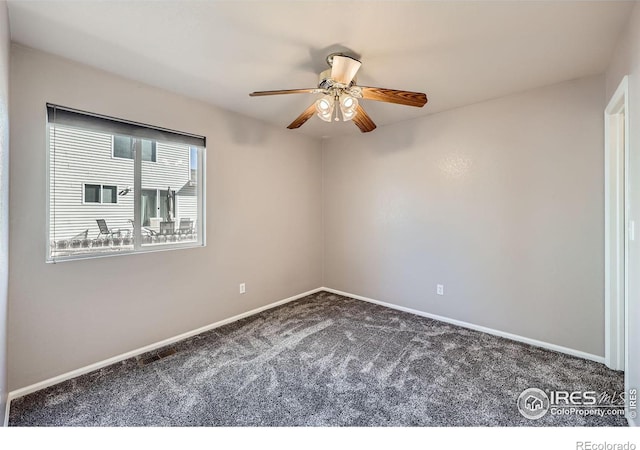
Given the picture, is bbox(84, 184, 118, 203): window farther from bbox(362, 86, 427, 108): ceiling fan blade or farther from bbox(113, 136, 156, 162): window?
bbox(362, 86, 427, 108): ceiling fan blade

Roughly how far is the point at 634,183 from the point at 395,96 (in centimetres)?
148

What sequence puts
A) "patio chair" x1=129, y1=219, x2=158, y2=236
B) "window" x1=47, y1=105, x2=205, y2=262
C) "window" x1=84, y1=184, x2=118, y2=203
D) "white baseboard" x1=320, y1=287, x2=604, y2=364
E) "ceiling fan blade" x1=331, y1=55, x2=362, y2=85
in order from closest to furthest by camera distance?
1. "ceiling fan blade" x1=331, y1=55, x2=362, y2=85
2. "window" x1=47, y1=105, x2=205, y2=262
3. "window" x1=84, y1=184, x2=118, y2=203
4. "white baseboard" x1=320, y1=287, x2=604, y2=364
5. "patio chair" x1=129, y1=219, x2=158, y2=236

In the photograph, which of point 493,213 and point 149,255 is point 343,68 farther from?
point 149,255

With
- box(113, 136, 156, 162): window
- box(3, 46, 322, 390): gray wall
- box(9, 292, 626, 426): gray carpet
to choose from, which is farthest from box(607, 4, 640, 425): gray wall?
box(113, 136, 156, 162): window

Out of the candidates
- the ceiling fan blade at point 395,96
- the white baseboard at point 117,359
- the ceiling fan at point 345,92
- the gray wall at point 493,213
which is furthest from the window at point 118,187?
the gray wall at point 493,213

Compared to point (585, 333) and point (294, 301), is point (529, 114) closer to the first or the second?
point (585, 333)

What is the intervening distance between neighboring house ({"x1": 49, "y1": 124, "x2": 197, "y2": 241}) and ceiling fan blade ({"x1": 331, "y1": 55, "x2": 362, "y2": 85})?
176cm

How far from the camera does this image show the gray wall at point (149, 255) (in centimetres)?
190

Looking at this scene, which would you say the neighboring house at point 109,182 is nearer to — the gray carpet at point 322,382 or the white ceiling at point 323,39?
the white ceiling at point 323,39

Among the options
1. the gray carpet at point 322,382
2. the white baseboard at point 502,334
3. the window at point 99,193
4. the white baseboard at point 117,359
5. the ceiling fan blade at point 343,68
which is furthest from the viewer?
the white baseboard at point 502,334

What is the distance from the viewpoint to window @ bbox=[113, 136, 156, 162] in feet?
7.75

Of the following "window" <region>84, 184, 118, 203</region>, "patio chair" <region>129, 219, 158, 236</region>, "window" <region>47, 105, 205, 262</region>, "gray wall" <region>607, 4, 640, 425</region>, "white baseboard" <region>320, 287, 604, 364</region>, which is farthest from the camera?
"patio chair" <region>129, 219, 158, 236</region>

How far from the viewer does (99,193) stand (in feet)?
7.42

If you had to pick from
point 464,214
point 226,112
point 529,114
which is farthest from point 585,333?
point 226,112
